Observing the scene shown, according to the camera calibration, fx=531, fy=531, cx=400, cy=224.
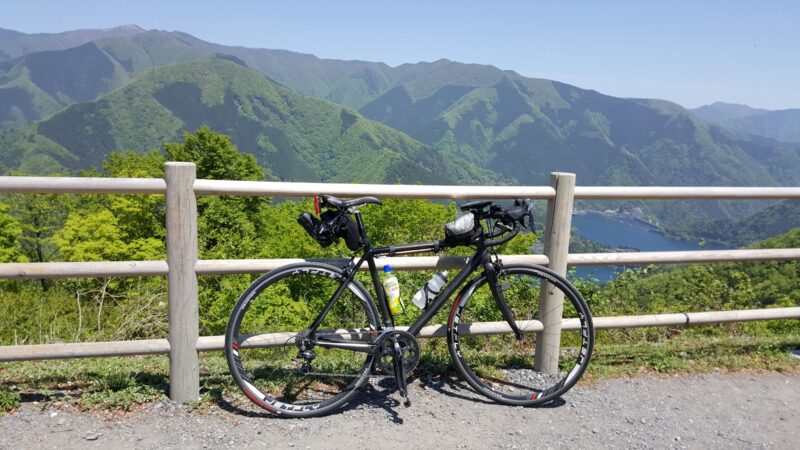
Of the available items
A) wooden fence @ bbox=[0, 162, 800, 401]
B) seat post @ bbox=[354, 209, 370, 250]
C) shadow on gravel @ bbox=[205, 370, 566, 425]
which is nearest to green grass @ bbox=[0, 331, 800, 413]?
shadow on gravel @ bbox=[205, 370, 566, 425]

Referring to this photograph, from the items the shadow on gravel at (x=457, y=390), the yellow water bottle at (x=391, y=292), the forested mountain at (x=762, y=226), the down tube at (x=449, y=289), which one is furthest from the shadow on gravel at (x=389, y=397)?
the forested mountain at (x=762, y=226)

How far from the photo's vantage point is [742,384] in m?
4.64

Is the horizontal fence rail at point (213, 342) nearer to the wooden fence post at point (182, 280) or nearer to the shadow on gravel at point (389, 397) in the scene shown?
the wooden fence post at point (182, 280)

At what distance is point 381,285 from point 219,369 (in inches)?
65.8

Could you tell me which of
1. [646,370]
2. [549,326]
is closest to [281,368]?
[549,326]

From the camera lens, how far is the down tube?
4.00 metres

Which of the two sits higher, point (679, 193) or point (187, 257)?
point (679, 193)

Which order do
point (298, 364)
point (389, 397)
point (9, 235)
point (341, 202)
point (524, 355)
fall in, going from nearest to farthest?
point (341, 202), point (389, 397), point (298, 364), point (524, 355), point (9, 235)

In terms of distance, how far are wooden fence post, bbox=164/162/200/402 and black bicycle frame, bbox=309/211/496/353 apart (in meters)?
0.89

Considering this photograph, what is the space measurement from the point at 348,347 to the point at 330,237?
32.1 inches

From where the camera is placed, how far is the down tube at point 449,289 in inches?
157

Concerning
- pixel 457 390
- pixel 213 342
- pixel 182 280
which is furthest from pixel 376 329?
pixel 182 280

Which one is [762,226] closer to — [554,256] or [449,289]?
[554,256]

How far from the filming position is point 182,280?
12.3ft
